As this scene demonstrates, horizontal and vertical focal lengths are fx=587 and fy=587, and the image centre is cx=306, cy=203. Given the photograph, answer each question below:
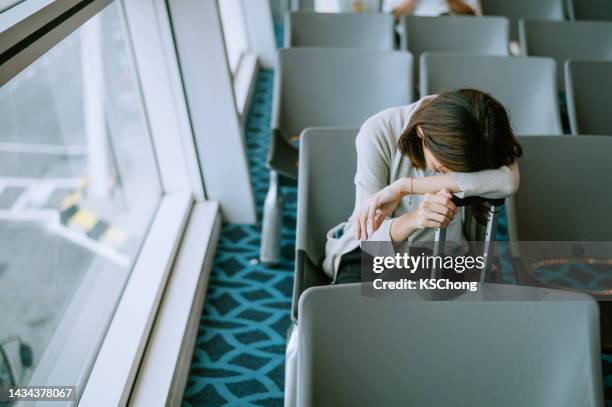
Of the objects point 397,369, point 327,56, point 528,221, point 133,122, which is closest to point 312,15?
point 327,56

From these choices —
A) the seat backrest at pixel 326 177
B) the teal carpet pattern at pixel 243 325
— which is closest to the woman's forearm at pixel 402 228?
the seat backrest at pixel 326 177

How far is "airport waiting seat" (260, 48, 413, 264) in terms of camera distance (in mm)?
2594

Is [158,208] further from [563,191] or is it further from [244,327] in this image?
[563,191]

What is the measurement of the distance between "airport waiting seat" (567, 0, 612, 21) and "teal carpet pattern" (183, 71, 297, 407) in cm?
274

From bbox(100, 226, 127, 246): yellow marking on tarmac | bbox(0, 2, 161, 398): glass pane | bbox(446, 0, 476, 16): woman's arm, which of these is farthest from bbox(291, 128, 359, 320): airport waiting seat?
bbox(446, 0, 476, 16): woman's arm

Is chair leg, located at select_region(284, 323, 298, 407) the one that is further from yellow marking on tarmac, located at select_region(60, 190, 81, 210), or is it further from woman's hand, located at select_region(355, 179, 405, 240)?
yellow marking on tarmac, located at select_region(60, 190, 81, 210)

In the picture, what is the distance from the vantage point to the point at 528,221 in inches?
78.6

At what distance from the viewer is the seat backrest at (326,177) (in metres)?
1.88

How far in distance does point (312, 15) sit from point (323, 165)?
1.59 m

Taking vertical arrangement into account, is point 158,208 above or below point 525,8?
below

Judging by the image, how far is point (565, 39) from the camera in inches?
127

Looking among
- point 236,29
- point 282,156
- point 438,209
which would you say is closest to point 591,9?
point 236,29

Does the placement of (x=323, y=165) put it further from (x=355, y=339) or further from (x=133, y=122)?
(x=133, y=122)

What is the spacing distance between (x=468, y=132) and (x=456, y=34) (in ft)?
6.46
